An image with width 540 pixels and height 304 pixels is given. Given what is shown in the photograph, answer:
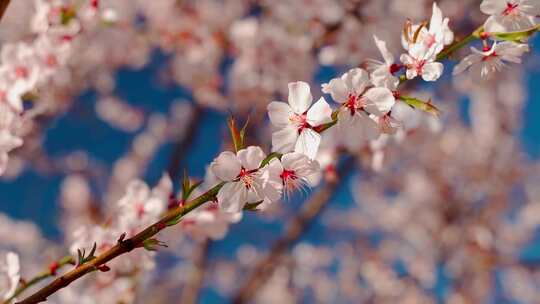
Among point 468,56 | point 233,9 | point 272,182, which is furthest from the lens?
point 233,9

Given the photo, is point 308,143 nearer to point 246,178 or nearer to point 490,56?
point 246,178

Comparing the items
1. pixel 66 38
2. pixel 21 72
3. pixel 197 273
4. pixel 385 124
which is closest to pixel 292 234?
pixel 197 273

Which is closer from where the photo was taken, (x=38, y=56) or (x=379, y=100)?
(x=379, y=100)

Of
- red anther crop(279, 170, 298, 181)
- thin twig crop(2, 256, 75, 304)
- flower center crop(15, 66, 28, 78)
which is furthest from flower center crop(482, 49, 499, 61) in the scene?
flower center crop(15, 66, 28, 78)

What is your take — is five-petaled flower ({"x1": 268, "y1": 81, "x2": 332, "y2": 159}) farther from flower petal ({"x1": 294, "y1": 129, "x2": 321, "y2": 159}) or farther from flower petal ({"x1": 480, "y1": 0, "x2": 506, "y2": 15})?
flower petal ({"x1": 480, "y1": 0, "x2": 506, "y2": 15})

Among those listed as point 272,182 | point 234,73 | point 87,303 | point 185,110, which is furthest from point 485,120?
point 272,182

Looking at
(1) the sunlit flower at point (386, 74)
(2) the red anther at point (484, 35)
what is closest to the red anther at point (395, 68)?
(1) the sunlit flower at point (386, 74)

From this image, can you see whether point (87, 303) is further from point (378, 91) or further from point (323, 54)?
point (323, 54)
